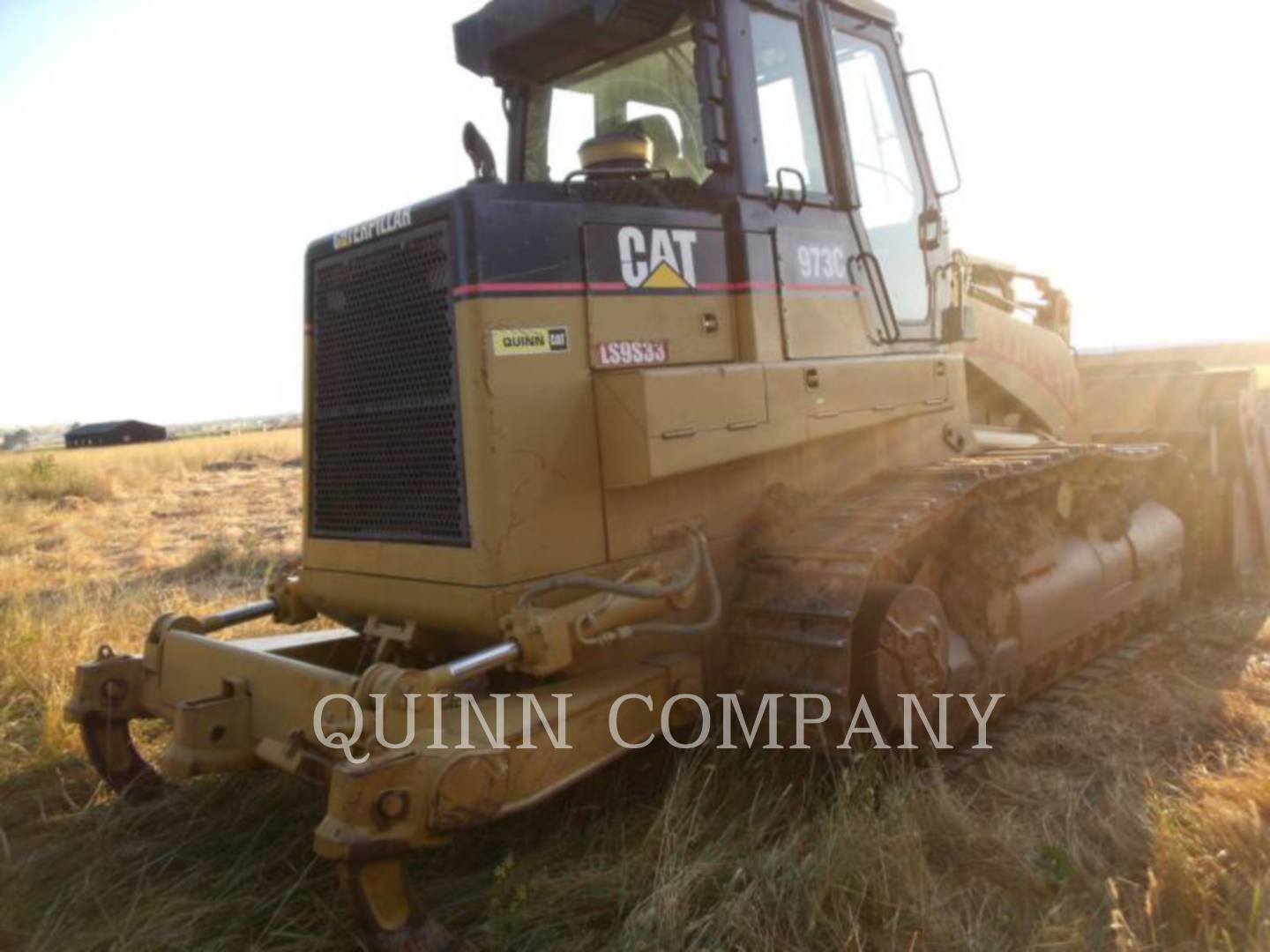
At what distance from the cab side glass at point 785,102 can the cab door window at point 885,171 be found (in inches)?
9.7

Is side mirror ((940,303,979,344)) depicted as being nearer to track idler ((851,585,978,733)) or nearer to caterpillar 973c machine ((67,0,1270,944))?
caterpillar 973c machine ((67,0,1270,944))

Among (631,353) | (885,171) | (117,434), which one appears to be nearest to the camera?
(631,353)

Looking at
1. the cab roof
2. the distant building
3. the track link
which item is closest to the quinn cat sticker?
the track link

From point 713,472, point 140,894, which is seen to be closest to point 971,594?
point 713,472

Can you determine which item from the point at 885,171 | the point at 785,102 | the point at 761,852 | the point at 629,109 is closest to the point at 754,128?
the point at 785,102

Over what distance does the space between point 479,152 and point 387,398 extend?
42.8 inches

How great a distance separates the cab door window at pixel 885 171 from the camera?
16.9 feet

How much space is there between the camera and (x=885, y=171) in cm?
539

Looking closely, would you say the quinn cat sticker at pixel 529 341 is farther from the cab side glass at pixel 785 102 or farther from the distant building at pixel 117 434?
the distant building at pixel 117 434

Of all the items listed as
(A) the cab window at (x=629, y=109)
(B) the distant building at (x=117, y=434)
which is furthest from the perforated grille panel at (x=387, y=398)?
A: (B) the distant building at (x=117, y=434)

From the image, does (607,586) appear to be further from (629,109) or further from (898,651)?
(629,109)

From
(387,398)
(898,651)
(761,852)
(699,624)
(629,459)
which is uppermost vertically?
(387,398)

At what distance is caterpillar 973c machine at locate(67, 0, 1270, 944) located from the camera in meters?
3.67

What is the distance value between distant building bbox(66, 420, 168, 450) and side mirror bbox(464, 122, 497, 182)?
57.2 metres
